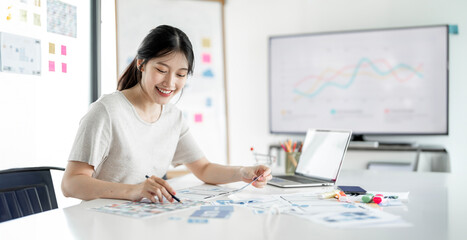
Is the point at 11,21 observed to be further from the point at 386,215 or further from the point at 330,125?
the point at 330,125

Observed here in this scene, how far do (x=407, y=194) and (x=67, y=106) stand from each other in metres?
2.17

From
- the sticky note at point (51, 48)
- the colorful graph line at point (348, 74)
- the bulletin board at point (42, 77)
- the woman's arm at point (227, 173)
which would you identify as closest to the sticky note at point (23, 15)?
the bulletin board at point (42, 77)

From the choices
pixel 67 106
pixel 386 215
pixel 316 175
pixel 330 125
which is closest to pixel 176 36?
pixel 316 175

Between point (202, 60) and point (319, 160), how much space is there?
2.17m

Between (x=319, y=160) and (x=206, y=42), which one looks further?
(x=206, y=42)

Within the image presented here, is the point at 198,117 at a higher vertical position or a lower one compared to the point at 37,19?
lower

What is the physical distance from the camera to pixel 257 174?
149 centimetres

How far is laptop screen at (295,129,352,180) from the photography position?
1.65 metres

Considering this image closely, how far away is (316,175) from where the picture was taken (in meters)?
1.70

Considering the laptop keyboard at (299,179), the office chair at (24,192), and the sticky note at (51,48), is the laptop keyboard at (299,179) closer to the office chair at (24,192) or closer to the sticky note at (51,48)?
the office chair at (24,192)

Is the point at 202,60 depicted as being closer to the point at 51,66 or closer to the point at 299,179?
the point at 51,66

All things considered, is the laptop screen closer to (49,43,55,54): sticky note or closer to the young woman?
the young woman

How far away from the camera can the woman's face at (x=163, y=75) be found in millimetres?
1522

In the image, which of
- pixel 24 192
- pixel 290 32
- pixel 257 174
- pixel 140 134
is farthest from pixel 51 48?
pixel 290 32
